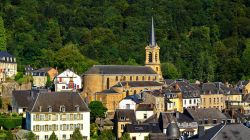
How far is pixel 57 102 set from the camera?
61.1m

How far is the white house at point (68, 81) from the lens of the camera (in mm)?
77250

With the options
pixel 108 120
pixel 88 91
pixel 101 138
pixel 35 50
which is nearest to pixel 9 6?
pixel 35 50

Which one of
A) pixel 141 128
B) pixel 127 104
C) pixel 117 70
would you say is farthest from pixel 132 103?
pixel 117 70

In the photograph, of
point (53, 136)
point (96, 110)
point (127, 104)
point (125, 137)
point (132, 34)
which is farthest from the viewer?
point (132, 34)

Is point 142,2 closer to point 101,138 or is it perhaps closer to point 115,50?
point 115,50

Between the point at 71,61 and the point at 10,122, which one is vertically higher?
the point at 71,61

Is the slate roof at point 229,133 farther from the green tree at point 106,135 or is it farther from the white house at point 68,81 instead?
the white house at point 68,81

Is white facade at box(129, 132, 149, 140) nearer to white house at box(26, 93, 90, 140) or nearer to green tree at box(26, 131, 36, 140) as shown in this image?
white house at box(26, 93, 90, 140)

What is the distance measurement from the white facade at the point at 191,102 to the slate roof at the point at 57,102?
53.0 feet

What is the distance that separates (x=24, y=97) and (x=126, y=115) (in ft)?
31.0

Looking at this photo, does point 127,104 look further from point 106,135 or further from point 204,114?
point 106,135

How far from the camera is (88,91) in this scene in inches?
2990

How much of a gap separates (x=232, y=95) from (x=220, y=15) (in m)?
50.8

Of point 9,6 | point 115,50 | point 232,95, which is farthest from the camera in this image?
point 9,6
